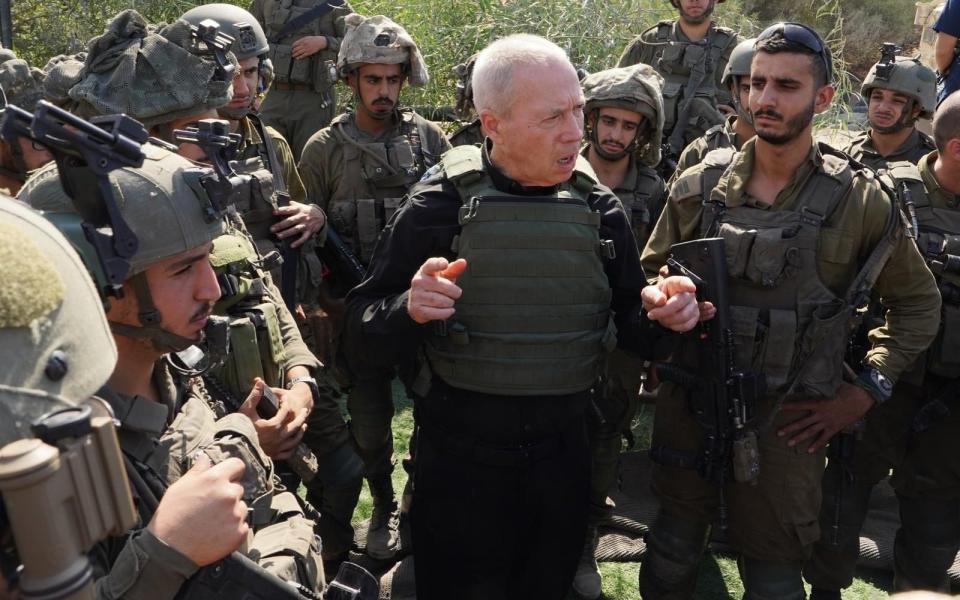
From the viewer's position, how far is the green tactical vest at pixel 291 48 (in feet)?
23.5

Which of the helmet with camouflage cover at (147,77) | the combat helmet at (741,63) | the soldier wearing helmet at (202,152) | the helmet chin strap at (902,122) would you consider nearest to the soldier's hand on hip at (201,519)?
the soldier wearing helmet at (202,152)

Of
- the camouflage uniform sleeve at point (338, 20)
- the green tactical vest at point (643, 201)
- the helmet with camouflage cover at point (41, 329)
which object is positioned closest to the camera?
the helmet with camouflage cover at point (41, 329)

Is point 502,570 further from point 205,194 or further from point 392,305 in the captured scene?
point 205,194

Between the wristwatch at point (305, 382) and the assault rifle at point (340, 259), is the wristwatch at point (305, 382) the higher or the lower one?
the higher one

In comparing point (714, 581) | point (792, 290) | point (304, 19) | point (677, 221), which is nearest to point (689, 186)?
point (677, 221)

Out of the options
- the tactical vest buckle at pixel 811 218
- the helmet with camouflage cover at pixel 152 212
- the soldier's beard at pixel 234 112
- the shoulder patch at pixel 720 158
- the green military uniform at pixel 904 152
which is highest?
the helmet with camouflage cover at pixel 152 212

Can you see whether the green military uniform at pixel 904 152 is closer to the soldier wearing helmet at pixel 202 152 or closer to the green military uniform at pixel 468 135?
the green military uniform at pixel 468 135

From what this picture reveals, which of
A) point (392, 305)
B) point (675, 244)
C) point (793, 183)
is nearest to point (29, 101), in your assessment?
point (392, 305)

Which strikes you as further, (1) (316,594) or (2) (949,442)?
(2) (949,442)

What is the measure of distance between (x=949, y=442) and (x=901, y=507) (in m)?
0.43

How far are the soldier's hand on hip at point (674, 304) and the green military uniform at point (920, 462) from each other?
1659 millimetres

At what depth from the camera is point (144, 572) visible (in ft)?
5.53

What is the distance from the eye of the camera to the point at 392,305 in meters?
2.81

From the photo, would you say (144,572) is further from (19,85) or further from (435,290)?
(19,85)
